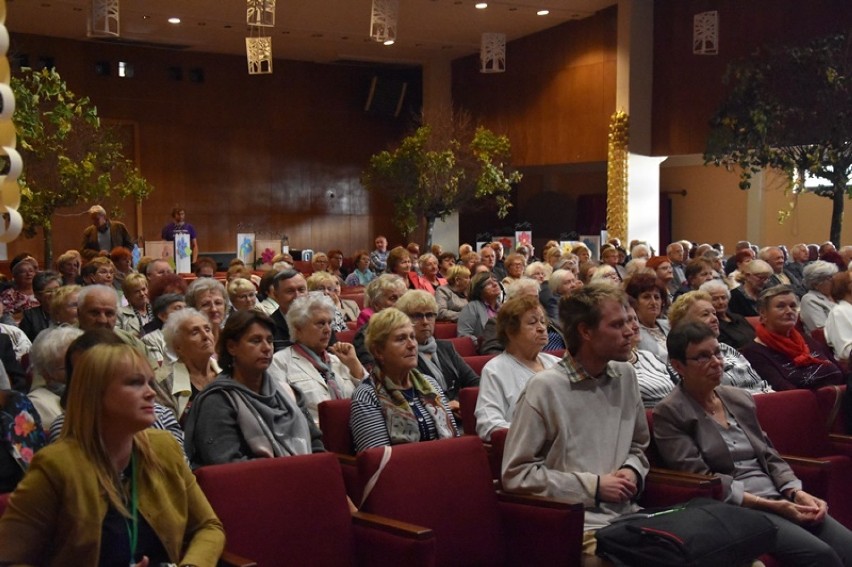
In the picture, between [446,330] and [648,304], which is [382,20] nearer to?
[446,330]

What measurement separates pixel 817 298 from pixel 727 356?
100 inches

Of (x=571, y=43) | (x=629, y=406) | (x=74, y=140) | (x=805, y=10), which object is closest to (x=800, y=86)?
(x=805, y=10)

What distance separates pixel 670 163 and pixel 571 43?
3.84 meters

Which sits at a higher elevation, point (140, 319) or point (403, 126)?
point (403, 126)

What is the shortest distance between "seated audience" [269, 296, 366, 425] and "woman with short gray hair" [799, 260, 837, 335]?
3.80m

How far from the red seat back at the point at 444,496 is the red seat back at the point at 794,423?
1.49 metres

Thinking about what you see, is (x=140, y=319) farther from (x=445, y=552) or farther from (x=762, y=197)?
(x=762, y=197)

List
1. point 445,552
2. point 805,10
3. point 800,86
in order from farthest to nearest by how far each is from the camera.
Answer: point 805,10, point 800,86, point 445,552

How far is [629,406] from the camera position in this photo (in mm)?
3469

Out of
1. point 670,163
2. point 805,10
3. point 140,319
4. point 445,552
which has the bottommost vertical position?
point 445,552

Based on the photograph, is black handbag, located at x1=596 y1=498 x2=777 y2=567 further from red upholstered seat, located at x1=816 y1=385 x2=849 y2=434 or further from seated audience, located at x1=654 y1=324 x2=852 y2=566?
red upholstered seat, located at x1=816 y1=385 x2=849 y2=434

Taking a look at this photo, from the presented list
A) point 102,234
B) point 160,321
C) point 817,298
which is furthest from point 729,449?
point 102,234

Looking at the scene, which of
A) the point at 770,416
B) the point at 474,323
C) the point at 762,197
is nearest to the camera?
the point at 770,416

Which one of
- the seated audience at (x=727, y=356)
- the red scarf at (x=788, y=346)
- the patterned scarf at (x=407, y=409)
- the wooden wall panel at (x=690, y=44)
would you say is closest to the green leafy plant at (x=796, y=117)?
the wooden wall panel at (x=690, y=44)
